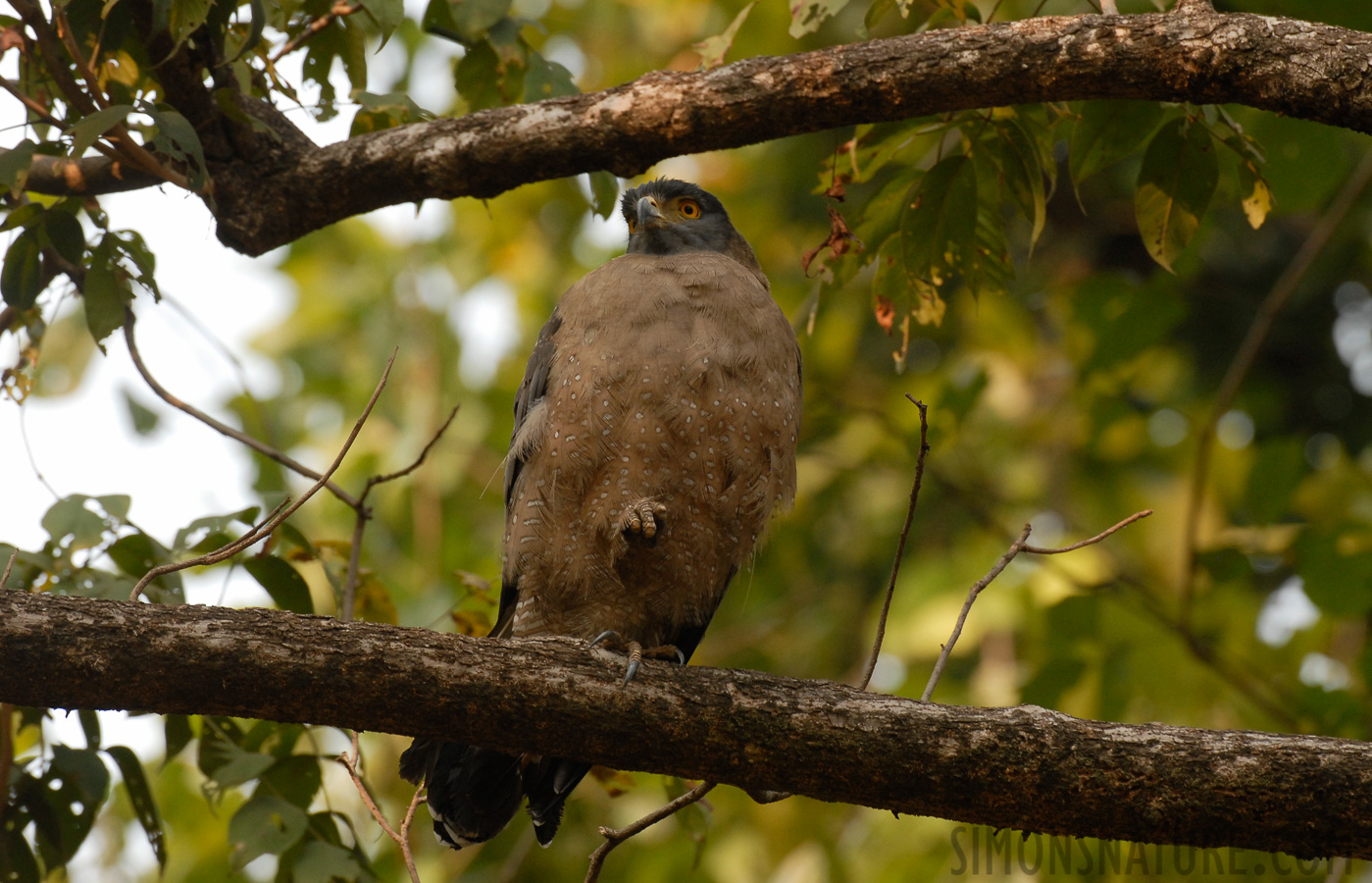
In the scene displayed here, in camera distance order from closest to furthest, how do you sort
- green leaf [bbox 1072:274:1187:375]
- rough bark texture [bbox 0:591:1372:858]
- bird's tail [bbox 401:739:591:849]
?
rough bark texture [bbox 0:591:1372:858] < bird's tail [bbox 401:739:591:849] < green leaf [bbox 1072:274:1187:375]

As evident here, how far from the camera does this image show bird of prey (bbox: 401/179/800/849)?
3.74 meters

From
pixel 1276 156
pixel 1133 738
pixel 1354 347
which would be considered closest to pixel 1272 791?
pixel 1133 738

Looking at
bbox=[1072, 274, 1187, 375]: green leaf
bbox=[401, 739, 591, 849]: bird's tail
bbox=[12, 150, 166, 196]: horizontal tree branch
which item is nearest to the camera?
bbox=[12, 150, 166, 196]: horizontal tree branch

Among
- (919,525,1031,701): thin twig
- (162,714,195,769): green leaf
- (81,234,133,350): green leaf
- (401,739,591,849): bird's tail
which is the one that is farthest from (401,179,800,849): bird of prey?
(81,234,133,350): green leaf

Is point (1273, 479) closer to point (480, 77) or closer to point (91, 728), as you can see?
point (480, 77)

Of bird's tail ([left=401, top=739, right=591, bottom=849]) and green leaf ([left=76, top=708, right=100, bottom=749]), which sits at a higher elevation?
bird's tail ([left=401, top=739, right=591, bottom=849])

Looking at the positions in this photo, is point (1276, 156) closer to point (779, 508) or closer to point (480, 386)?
point (779, 508)

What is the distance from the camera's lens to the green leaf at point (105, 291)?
2.94m

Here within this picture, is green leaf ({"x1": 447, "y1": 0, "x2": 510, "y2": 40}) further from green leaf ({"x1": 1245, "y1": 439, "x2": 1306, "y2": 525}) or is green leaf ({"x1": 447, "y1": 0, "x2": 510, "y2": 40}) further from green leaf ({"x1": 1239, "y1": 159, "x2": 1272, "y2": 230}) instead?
green leaf ({"x1": 1245, "y1": 439, "x2": 1306, "y2": 525})

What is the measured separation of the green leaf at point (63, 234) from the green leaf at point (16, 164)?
0.12 metres

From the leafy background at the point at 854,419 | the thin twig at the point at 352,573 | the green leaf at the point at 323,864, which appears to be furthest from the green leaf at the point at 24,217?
the green leaf at the point at 323,864

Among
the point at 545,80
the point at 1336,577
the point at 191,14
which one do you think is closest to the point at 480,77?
the point at 545,80

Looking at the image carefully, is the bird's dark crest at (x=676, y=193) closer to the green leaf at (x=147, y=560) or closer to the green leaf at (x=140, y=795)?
the green leaf at (x=147, y=560)

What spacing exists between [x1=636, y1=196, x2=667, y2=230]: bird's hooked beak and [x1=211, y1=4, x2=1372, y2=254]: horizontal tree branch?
1441 millimetres
